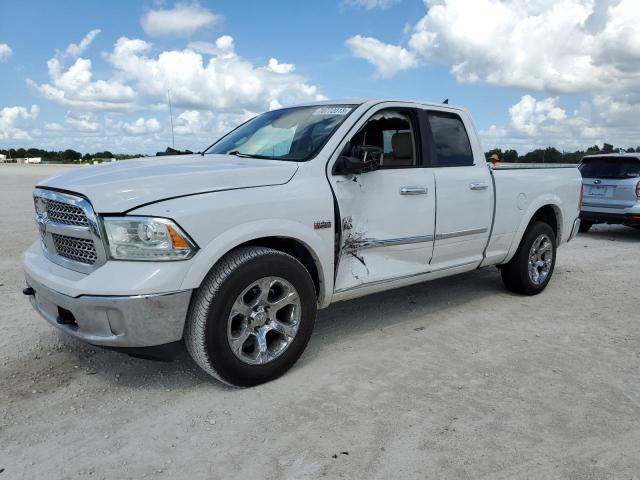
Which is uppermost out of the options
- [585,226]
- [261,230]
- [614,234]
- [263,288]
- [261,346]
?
[261,230]

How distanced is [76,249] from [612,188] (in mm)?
9629

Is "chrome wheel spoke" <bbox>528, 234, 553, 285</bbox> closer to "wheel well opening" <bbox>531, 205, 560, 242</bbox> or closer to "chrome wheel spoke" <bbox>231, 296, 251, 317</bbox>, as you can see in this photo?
"wheel well opening" <bbox>531, 205, 560, 242</bbox>

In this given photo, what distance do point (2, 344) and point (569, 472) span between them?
3.95 metres

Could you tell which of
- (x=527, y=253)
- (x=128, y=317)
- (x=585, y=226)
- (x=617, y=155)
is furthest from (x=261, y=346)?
(x=585, y=226)

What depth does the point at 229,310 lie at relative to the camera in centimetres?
326

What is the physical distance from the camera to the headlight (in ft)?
9.93


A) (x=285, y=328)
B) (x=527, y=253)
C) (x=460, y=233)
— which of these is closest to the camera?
(x=285, y=328)

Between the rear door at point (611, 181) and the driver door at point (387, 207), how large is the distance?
22.8ft

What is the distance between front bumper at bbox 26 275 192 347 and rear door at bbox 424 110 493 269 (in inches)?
94.2

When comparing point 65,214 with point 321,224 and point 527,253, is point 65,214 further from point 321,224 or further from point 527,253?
point 527,253

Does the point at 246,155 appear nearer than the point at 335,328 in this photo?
Yes

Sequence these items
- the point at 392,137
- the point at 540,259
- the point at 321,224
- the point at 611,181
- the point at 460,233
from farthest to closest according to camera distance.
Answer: the point at 611,181 → the point at 540,259 → the point at 460,233 → the point at 392,137 → the point at 321,224

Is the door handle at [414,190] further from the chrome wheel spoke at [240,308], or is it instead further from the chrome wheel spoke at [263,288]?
the chrome wheel spoke at [240,308]

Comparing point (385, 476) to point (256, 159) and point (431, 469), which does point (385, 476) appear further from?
point (256, 159)
